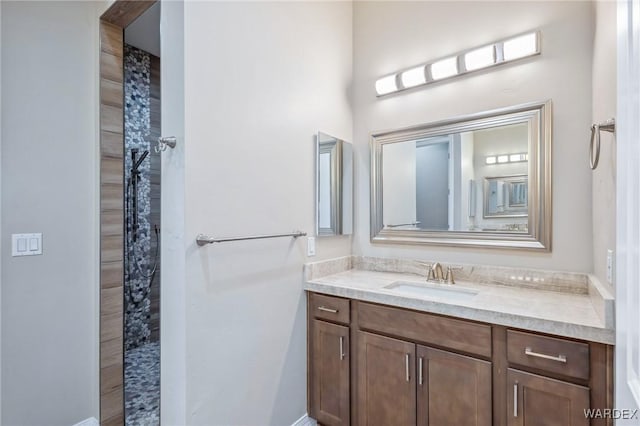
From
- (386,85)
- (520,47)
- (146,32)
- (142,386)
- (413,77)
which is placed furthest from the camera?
(146,32)

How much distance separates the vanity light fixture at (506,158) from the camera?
5.88 ft

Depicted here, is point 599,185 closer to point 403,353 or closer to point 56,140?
point 403,353

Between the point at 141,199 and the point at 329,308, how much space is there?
89.5 inches

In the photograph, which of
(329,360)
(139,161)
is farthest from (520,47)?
(139,161)

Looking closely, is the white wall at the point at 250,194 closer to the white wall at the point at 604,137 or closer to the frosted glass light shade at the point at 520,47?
the frosted glass light shade at the point at 520,47

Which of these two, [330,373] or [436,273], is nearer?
[330,373]

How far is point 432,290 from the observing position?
191cm

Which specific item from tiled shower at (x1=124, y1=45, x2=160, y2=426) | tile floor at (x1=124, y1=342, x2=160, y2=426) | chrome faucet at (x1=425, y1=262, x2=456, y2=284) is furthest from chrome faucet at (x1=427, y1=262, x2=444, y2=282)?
tiled shower at (x1=124, y1=45, x2=160, y2=426)

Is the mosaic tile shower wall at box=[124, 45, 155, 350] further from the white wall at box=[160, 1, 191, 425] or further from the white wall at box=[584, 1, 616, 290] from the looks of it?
the white wall at box=[584, 1, 616, 290]

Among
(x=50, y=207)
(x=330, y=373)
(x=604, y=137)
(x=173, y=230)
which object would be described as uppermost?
(x=604, y=137)

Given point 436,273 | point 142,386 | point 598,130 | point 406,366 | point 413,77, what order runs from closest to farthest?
1. point 598,130
2. point 406,366
3. point 436,273
4. point 413,77
5. point 142,386

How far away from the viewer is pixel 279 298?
1.79 m

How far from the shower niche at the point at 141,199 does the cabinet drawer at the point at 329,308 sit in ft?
5.24

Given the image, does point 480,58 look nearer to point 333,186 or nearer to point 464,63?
point 464,63
